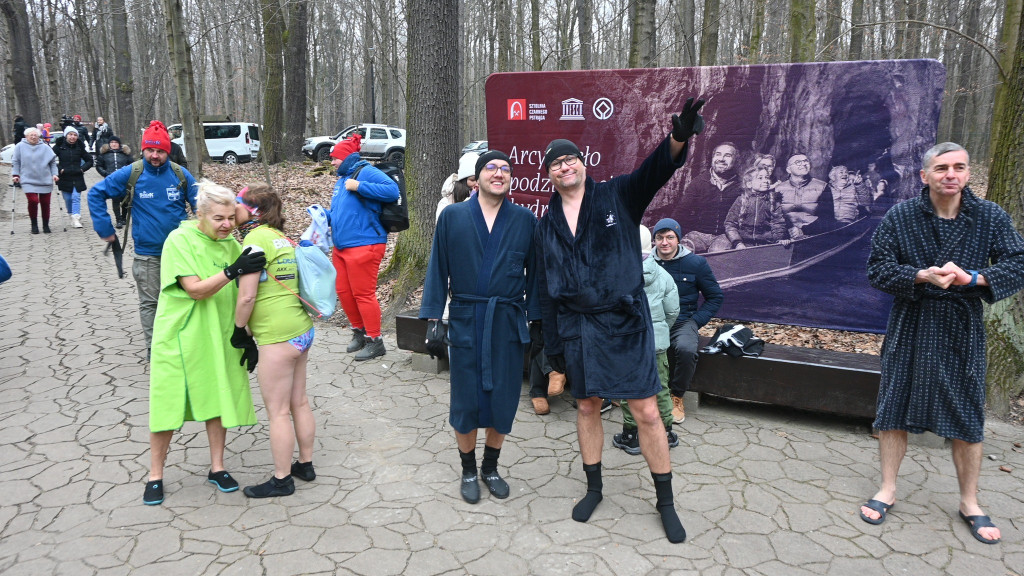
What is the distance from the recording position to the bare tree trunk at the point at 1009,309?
15.4 ft

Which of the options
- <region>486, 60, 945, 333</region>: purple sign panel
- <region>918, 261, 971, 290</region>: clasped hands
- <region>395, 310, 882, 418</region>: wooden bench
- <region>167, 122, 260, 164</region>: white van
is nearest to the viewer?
<region>918, 261, 971, 290</region>: clasped hands

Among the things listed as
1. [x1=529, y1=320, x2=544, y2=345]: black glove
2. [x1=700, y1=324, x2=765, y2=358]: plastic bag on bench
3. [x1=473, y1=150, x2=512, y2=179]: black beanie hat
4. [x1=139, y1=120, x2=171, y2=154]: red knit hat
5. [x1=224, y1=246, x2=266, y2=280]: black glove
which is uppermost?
[x1=139, y1=120, x2=171, y2=154]: red knit hat

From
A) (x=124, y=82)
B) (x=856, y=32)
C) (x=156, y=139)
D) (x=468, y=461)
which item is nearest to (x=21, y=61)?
(x=124, y=82)

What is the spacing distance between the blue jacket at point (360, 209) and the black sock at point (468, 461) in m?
2.64

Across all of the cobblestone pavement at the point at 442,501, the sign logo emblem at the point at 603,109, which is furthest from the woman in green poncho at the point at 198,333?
the sign logo emblem at the point at 603,109

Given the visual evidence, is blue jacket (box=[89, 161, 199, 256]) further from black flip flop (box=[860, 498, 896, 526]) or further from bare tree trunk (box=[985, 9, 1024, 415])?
bare tree trunk (box=[985, 9, 1024, 415])

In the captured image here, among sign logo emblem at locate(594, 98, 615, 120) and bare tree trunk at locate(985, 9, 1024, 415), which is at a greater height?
sign logo emblem at locate(594, 98, 615, 120)

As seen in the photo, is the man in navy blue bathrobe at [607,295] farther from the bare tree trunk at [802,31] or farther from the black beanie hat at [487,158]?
the bare tree trunk at [802,31]

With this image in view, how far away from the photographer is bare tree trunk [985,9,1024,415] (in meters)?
4.68

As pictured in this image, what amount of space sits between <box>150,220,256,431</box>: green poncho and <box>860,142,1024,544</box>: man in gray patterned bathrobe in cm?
329

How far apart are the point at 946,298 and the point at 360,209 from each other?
13.9 ft

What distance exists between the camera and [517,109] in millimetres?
6379

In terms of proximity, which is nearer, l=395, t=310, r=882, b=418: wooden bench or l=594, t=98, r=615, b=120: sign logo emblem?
l=395, t=310, r=882, b=418: wooden bench

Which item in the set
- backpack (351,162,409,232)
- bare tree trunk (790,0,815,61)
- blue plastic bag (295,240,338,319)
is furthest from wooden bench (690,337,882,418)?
bare tree trunk (790,0,815,61)
